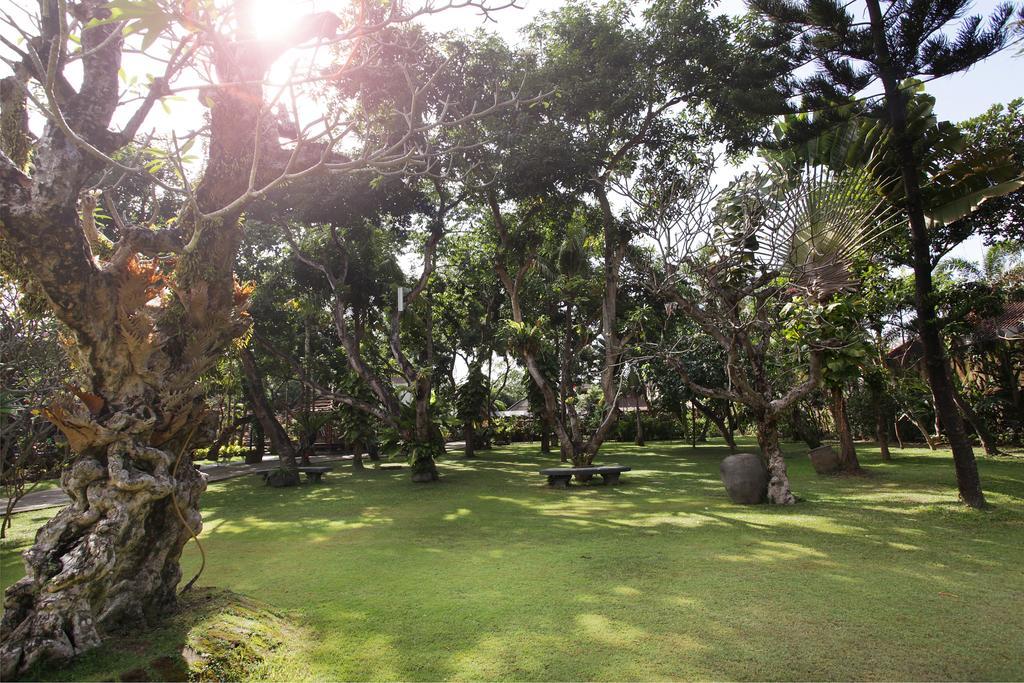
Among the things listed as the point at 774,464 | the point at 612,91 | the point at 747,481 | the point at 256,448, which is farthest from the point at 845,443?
the point at 256,448

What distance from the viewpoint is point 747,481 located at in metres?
8.76

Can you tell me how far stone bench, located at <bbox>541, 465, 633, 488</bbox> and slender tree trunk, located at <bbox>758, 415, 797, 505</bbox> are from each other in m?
3.85

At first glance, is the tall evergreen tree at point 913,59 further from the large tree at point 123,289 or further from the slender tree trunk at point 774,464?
the large tree at point 123,289

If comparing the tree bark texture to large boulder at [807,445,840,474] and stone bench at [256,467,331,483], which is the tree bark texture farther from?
large boulder at [807,445,840,474]

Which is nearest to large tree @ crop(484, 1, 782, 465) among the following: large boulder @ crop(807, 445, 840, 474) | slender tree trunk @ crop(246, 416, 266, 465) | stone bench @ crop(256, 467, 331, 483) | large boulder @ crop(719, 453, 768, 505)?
large boulder @ crop(719, 453, 768, 505)

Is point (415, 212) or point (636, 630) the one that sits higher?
point (415, 212)

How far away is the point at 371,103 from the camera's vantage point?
412 inches

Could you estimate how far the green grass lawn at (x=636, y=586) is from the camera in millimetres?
3434

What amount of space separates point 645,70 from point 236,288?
32.7ft

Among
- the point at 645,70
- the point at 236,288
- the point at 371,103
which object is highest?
the point at 645,70

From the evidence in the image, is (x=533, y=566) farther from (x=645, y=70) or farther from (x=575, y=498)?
(x=645, y=70)

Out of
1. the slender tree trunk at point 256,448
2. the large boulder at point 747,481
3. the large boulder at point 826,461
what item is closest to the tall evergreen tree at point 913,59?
the large boulder at point 747,481

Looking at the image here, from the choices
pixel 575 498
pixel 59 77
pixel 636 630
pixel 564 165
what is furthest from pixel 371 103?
pixel 636 630

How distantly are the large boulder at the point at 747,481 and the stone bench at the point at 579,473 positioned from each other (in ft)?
11.2
